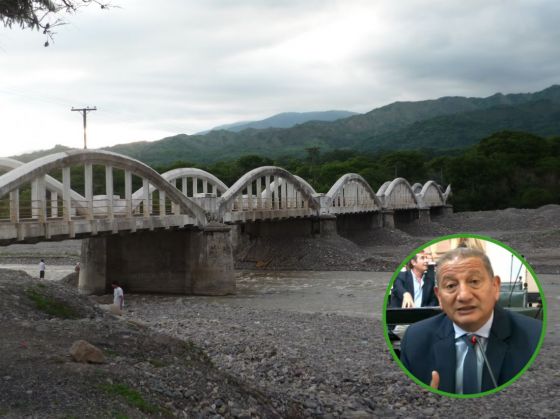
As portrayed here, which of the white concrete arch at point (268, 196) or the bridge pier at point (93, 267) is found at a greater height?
the white concrete arch at point (268, 196)

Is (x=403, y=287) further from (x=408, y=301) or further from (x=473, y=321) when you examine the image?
(x=473, y=321)

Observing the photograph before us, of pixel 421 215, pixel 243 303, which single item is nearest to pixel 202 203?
pixel 243 303

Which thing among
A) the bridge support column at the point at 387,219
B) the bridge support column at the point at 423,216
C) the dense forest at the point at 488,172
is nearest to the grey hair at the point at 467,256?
the bridge support column at the point at 387,219

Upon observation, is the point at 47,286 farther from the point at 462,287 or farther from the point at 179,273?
the point at 179,273

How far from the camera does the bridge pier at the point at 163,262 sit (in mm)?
29500

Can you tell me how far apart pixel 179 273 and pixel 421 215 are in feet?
160

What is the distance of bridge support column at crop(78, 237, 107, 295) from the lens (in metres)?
29.3

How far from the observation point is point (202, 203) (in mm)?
30781

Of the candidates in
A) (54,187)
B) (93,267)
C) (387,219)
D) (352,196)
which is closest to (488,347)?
(54,187)

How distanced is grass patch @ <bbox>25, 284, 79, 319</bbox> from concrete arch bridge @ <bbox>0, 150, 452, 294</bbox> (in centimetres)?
729

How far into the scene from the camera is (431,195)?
3130 inches

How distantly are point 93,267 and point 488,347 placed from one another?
94.2 ft

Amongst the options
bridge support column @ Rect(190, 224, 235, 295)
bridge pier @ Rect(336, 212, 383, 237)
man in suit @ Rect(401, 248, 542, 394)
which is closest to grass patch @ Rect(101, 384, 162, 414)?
man in suit @ Rect(401, 248, 542, 394)

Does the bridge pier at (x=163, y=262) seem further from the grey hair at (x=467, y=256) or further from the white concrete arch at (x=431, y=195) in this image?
the white concrete arch at (x=431, y=195)
